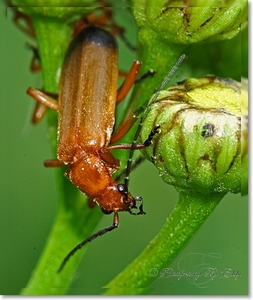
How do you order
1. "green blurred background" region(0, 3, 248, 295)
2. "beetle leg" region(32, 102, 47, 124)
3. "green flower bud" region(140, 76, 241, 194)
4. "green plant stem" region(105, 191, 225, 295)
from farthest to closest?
"beetle leg" region(32, 102, 47, 124) < "green blurred background" region(0, 3, 248, 295) < "green plant stem" region(105, 191, 225, 295) < "green flower bud" region(140, 76, 241, 194)

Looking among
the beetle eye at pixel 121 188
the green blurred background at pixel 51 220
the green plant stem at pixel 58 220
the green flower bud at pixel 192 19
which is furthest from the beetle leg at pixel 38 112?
the green flower bud at pixel 192 19

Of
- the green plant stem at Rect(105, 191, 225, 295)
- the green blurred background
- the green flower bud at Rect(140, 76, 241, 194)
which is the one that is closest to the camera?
the green flower bud at Rect(140, 76, 241, 194)

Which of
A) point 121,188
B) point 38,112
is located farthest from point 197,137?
point 38,112

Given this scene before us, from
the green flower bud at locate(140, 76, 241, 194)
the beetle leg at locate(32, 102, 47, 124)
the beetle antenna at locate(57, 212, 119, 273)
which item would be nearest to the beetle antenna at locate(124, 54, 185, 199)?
the green flower bud at locate(140, 76, 241, 194)

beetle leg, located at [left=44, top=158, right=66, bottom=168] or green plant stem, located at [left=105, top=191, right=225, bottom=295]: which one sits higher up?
beetle leg, located at [left=44, top=158, right=66, bottom=168]

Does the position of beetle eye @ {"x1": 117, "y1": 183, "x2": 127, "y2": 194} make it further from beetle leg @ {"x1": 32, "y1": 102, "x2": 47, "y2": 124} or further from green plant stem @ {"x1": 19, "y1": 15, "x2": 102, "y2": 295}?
beetle leg @ {"x1": 32, "y1": 102, "x2": 47, "y2": 124}

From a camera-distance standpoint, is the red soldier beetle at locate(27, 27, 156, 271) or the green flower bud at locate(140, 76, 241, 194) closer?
the green flower bud at locate(140, 76, 241, 194)

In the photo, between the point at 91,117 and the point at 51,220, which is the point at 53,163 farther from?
the point at 51,220

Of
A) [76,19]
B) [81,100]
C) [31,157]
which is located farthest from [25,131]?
[76,19]

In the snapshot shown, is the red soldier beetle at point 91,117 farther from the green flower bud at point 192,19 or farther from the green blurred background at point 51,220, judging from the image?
the green flower bud at point 192,19
